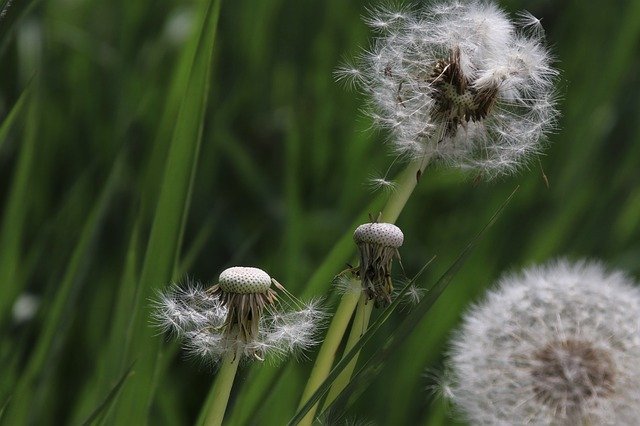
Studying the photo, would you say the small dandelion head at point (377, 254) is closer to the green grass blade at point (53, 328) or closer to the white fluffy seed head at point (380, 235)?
the white fluffy seed head at point (380, 235)

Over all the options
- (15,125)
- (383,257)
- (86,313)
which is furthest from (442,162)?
(15,125)

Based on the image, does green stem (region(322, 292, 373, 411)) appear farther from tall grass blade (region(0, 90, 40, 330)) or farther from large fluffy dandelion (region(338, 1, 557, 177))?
tall grass blade (region(0, 90, 40, 330))

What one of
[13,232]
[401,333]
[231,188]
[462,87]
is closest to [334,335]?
[401,333]

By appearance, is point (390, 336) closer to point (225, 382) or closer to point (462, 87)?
point (225, 382)

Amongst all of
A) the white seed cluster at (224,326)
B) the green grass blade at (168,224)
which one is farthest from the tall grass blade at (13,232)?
the white seed cluster at (224,326)

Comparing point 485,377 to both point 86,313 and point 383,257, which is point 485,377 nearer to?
point 383,257
